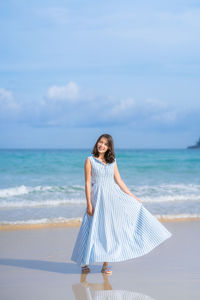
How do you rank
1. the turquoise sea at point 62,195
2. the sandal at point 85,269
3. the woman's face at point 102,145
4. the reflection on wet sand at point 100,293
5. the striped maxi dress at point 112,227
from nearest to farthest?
the reflection on wet sand at point 100,293 < the striped maxi dress at point 112,227 < the woman's face at point 102,145 < the sandal at point 85,269 < the turquoise sea at point 62,195

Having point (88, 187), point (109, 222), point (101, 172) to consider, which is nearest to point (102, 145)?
point (101, 172)

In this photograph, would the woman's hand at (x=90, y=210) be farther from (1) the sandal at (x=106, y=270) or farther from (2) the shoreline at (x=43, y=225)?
(2) the shoreline at (x=43, y=225)

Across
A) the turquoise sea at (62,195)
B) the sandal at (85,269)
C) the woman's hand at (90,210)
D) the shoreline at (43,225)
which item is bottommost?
the sandal at (85,269)

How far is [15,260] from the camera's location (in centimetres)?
568

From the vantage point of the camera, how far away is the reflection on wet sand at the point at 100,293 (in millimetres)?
4152

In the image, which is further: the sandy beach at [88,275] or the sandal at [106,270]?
the sandal at [106,270]

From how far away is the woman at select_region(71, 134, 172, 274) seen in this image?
15.6ft

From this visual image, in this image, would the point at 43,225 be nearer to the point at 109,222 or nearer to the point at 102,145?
the point at 109,222

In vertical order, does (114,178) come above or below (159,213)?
above

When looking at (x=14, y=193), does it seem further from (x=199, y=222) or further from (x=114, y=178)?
(x=114, y=178)

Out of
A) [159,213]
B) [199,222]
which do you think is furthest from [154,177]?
[199,222]

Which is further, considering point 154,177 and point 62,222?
point 154,177

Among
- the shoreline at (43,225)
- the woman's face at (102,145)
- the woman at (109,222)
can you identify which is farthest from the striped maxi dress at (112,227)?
the shoreline at (43,225)

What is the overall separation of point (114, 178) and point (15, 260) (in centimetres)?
182
